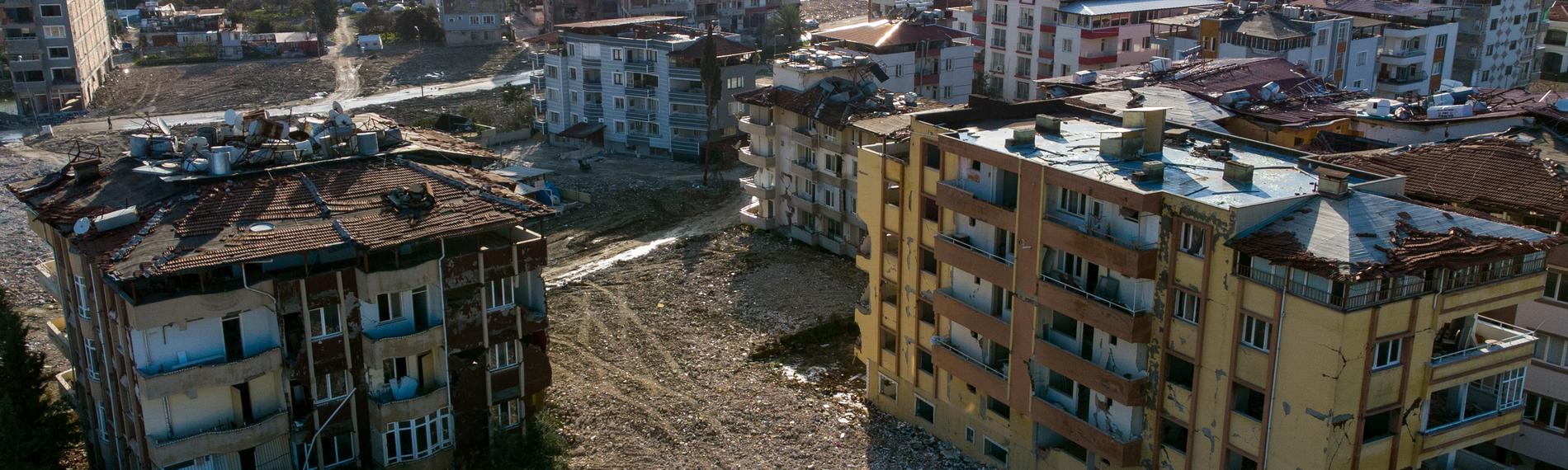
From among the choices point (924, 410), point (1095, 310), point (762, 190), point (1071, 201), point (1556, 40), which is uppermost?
point (1071, 201)

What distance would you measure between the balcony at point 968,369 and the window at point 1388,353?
11215mm

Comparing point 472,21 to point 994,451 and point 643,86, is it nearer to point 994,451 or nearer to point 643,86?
point 643,86

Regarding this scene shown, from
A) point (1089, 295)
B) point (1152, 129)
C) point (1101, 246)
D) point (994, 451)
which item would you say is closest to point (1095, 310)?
point (1089, 295)

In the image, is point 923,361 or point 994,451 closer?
point 994,451

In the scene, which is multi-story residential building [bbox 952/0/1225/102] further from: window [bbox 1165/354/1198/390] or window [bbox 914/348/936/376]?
window [bbox 1165/354/1198/390]

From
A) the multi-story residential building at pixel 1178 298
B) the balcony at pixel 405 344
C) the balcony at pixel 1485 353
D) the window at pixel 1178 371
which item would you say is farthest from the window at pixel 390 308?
Result: the balcony at pixel 1485 353

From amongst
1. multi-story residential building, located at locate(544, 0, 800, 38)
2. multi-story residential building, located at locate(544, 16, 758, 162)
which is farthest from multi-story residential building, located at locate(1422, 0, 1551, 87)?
multi-story residential building, located at locate(544, 0, 800, 38)

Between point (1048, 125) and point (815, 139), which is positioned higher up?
point (1048, 125)

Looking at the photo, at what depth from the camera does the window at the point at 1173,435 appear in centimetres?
3341

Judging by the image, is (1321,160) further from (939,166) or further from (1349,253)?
(939,166)

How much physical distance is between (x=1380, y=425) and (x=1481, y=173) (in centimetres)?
1013

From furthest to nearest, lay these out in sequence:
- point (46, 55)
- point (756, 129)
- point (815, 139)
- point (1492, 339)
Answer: point (46, 55) < point (756, 129) < point (815, 139) < point (1492, 339)

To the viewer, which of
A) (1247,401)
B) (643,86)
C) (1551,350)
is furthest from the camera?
(643,86)

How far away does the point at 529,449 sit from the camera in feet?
125
